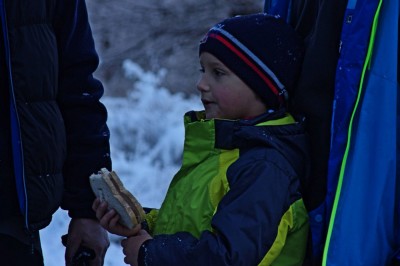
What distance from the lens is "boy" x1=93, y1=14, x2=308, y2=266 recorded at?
1.95m

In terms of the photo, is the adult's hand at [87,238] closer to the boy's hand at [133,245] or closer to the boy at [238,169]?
the boy at [238,169]

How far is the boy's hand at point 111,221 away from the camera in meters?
2.17

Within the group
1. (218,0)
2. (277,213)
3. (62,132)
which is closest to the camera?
(277,213)

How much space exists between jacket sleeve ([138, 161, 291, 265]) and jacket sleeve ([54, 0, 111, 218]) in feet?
1.59

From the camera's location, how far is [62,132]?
7.38ft

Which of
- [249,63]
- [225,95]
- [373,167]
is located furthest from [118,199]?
[373,167]

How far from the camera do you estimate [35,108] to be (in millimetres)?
2141

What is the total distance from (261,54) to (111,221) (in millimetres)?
652

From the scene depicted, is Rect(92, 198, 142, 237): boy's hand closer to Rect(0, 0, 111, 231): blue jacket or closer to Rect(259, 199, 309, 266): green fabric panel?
Rect(0, 0, 111, 231): blue jacket

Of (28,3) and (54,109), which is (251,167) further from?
(28,3)

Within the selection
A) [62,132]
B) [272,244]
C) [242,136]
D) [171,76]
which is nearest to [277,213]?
[272,244]

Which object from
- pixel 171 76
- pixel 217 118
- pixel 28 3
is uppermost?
pixel 28 3

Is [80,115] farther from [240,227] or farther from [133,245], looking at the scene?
[240,227]

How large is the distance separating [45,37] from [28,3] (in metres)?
0.11
